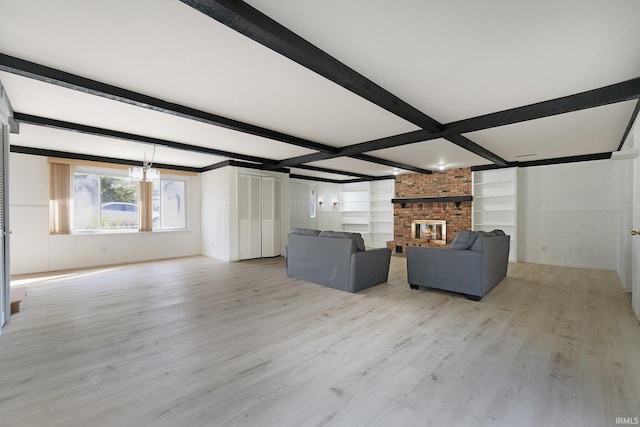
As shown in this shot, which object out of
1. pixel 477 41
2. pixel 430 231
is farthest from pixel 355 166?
pixel 477 41

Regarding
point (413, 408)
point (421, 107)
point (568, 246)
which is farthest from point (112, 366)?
point (568, 246)

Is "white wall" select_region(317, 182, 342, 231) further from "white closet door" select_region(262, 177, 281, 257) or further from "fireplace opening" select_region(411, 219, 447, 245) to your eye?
"fireplace opening" select_region(411, 219, 447, 245)

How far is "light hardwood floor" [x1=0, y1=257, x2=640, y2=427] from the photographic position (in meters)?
1.70

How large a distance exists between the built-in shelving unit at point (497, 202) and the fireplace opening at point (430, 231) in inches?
33.9

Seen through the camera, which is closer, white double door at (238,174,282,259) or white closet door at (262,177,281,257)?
white double door at (238,174,282,259)

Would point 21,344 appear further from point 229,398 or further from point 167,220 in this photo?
point 167,220

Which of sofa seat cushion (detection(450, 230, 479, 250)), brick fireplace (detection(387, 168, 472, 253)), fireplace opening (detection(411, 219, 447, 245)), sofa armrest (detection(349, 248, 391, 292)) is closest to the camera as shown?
sofa seat cushion (detection(450, 230, 479, 250))

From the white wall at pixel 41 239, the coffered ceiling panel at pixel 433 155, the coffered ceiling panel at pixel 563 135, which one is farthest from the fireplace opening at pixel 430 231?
the white wall at pixel 41 239

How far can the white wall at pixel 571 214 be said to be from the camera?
19.7 ft

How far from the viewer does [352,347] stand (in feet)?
8.27

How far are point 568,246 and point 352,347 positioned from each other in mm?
6669

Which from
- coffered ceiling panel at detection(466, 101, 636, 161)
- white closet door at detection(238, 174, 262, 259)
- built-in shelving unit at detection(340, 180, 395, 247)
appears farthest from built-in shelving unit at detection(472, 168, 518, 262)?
white closet door at detection(238, 174, 262, 259)

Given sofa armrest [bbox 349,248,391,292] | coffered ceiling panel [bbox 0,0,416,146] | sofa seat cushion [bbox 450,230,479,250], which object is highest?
coffered ceiling panel [bbox 0,0,416,146]

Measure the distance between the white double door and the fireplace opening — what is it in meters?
4.20
